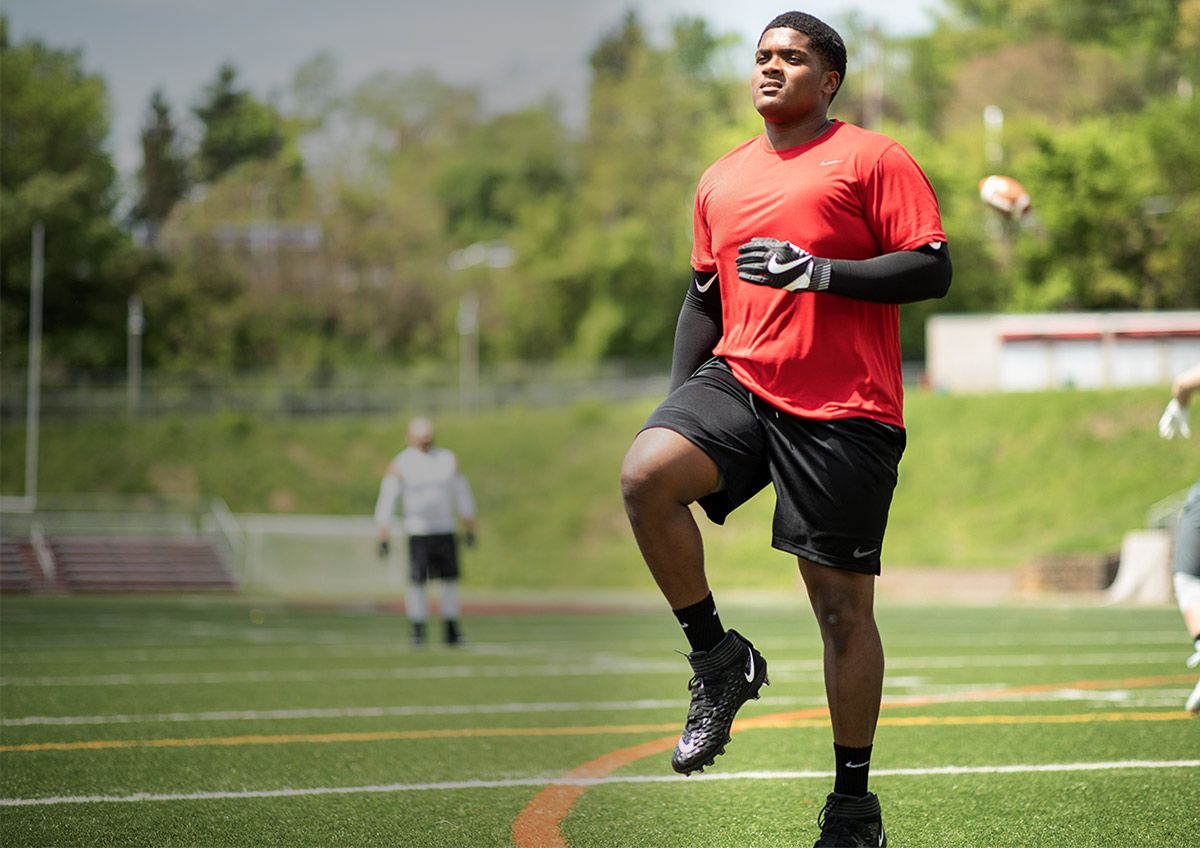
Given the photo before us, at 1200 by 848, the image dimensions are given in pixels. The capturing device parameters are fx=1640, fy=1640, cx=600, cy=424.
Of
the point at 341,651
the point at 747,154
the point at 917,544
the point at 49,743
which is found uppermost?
the point at 747,154

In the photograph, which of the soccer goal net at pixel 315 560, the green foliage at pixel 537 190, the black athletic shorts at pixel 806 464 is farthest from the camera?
the green foliage at pixel 537 190

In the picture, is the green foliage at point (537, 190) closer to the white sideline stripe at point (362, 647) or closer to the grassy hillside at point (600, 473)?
the grassy hillside at point (600, 473)

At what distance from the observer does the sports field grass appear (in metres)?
4.78

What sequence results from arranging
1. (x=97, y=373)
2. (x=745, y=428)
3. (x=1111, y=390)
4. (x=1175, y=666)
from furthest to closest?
(x=97, y=373)
(x=1111, y=390)
(x=1175, y=666)
(x=745, y=428)

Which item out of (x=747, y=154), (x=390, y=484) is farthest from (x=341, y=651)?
(x=747, y=154)

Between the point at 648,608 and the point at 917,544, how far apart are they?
16.1 metres

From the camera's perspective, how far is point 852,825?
13.6 feet

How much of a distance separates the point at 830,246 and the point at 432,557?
10076 mm

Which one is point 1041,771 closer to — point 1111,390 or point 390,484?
point 390,484

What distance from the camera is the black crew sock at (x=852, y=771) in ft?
13.8

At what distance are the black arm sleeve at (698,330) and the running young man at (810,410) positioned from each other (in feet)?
0.71

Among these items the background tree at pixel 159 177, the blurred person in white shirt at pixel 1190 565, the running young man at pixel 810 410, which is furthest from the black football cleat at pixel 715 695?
the background tree at pixel 159 177

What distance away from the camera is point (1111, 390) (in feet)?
133

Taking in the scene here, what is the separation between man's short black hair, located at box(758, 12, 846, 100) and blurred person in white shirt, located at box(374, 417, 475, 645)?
9714 mm
